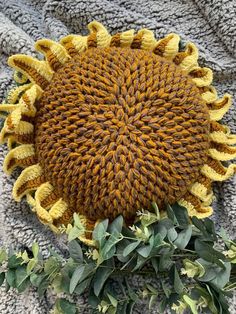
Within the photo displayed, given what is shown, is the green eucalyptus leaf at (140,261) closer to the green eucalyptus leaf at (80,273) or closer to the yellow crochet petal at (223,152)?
the green eucalyptus leaf at (80,273)

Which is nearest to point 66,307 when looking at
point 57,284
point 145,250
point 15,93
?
point 57,284

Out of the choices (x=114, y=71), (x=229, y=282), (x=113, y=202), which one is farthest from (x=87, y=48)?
(x=229, y=282)

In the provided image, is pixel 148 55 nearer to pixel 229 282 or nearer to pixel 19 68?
pixel 19 68

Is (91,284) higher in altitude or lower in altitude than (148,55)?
lower

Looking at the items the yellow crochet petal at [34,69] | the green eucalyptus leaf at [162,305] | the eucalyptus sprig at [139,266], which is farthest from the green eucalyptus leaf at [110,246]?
the yellow crochet petal at [34,69]

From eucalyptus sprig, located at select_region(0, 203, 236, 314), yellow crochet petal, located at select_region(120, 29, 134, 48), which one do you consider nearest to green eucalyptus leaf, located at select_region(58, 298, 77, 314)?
eucalyptus sprig, located at select_region(0, 203, 236, 314)
